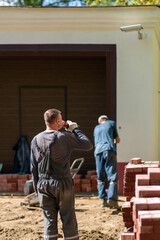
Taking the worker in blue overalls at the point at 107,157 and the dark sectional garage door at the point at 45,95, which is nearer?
the worker in blue overalls at the point at 107,157

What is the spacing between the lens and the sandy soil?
7310 mm

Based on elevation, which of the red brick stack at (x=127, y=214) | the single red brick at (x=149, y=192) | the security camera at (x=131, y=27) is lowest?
the red brick stack at (x=127, y=214)

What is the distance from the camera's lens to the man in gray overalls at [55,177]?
225 inches

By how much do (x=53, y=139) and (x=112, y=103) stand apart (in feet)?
19.3

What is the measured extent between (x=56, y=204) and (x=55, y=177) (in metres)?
0.38

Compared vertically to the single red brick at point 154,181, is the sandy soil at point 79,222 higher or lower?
lower

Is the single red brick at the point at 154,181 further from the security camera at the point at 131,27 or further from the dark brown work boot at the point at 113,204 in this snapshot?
the security camera at the point at 131,27

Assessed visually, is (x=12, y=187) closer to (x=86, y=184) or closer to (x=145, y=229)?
(x=86, y=184)

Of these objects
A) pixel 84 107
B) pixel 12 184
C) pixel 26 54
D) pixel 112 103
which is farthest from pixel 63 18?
pixel 12 184

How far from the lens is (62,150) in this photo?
5758 millimetres

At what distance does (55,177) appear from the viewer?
18.7 ft

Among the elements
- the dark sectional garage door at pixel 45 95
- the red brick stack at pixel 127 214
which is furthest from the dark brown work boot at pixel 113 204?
the dark sectional garage door at pixel 45 95

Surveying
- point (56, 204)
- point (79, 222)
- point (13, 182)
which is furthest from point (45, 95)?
point (56, 204)

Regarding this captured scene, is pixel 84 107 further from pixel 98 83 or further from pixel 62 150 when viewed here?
pixel 62 150
